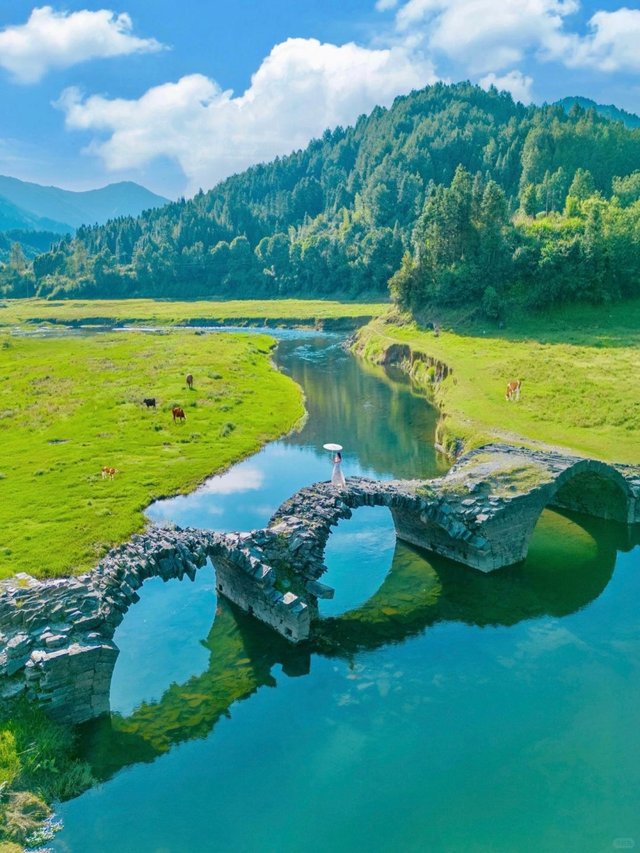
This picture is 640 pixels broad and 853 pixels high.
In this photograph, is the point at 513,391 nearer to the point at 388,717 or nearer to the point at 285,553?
the point at 285,553

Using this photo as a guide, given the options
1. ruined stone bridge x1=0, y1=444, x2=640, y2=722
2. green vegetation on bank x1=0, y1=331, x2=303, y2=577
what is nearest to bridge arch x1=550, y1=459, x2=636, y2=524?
ruined stone bridge x1=0, y1=444, x2=640, y2=722

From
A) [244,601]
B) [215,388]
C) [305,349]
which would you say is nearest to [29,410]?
[215,388]

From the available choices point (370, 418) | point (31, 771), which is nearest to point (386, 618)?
point (31, 771)

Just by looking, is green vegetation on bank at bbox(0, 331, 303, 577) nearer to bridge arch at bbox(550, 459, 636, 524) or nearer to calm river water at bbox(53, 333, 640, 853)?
calm river water at bbox(53, 333, 640, 853)

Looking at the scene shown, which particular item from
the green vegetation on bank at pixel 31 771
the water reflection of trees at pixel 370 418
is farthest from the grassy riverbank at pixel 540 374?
the green vegetation on bank at pixel 31 771

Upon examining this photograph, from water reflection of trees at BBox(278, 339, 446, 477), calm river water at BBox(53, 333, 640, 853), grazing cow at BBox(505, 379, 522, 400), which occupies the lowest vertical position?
calm river water at BBox(53, 333, 640, 853)

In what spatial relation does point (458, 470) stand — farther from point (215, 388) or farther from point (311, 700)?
point (215, 388)

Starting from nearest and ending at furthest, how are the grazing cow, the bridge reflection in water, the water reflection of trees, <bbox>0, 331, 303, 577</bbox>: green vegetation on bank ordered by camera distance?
1. the bridge reflection in water
2. <bbox>0, 331, 303, 577</bbox>: green vegetation on bank
3. the water reflection of trees
4. the grazing cow
